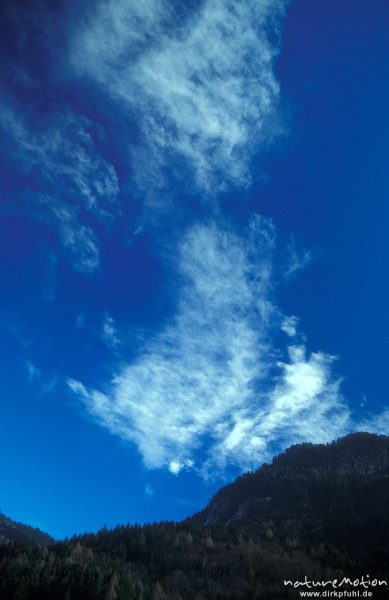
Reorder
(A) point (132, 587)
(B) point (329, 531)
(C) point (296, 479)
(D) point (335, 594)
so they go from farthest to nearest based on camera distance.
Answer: (C) point (296, 479) → (B) point (329, 531) → (D) point (335, 594) → (A) point (132, 587)

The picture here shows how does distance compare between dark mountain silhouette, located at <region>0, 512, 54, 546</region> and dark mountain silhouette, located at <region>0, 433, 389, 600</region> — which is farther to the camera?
dark mountain silhouette, located at <region>0, 512, 54, 546</region>

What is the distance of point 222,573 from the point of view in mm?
19031

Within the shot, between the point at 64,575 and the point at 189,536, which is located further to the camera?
the point at 189,536

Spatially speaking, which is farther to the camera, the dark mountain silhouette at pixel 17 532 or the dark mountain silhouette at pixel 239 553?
the dark mountain silhouette at pixel 17 532

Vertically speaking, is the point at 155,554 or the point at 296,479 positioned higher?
the point at 296,479

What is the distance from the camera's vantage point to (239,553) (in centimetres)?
2209

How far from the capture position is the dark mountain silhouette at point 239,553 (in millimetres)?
14377

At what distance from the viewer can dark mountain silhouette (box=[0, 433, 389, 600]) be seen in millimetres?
14377

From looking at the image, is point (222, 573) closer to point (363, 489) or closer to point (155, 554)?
point (155, 554)

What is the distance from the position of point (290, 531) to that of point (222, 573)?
1687cm

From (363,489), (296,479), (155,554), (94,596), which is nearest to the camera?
(94,596)

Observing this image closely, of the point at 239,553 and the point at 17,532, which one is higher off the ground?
the point at 17,532

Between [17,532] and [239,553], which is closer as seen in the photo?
[239,553]

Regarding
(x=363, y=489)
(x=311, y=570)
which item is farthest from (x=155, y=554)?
(x=363, y=489)
